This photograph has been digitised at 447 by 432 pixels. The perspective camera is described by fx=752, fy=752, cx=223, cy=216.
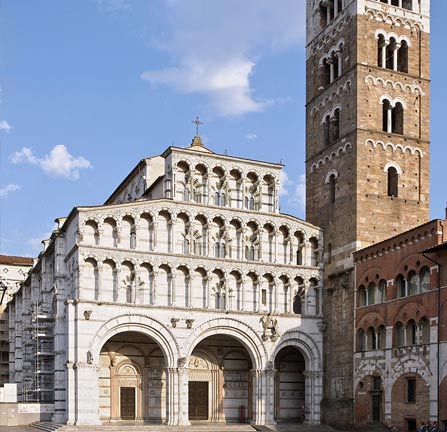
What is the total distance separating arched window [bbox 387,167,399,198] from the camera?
4056 centimetres

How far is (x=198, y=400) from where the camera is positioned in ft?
135

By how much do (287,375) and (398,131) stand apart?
15.0 meters

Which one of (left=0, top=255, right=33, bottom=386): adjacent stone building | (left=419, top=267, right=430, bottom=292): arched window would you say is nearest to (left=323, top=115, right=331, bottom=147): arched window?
(left=419, top=267, right=430, bottom=292): arched window

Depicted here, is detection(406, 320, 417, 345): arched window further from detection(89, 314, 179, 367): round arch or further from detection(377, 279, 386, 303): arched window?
detection(89, 314, 179, 367): round arch

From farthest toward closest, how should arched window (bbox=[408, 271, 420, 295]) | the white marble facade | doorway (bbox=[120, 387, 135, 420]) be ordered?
1. doorway (bbox=[120, 387, 135, 420])
2. the white marble facade
3. arched window (bbox=[408, 271, 420, 295])

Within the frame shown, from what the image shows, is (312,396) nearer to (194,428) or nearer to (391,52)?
(194,428)

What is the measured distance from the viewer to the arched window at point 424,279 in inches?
1293

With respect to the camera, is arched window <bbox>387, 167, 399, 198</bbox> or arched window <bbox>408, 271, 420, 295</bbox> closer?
arched window <bbox>408, 271, 420, 295</bbox>

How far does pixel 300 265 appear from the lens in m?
41.1

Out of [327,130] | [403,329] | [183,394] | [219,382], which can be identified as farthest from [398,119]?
[183,394]

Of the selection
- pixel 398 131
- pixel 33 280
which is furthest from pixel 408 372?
pixel 33 280

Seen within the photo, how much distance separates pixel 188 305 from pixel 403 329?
1086 centimetres

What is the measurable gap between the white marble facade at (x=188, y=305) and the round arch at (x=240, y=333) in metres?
0.05

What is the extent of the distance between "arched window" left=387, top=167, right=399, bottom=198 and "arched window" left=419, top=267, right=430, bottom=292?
26.2 ft
